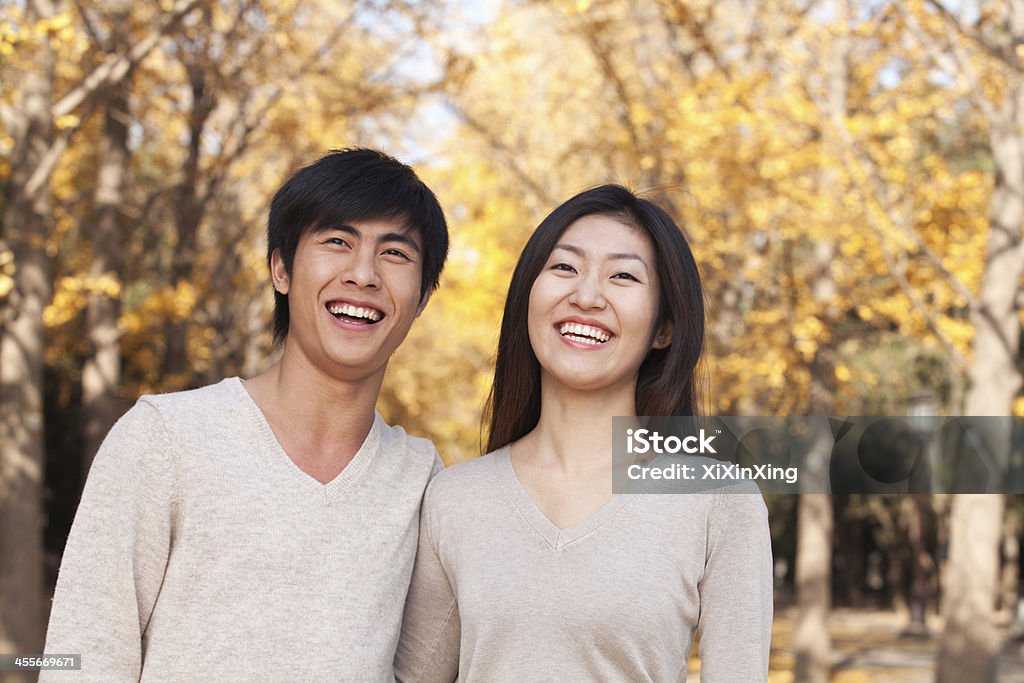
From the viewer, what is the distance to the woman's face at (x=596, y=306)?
2.40m

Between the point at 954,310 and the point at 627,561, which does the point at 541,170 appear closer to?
the point at 954,310

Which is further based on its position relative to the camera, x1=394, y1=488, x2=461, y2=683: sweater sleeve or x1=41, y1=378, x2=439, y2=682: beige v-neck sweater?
x1=394, y1=488, x2=461, y2=683: sweater sleeve

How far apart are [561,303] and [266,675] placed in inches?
39.2

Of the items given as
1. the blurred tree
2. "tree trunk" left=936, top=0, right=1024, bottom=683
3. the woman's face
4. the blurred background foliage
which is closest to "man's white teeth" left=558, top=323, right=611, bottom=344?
the woman's face

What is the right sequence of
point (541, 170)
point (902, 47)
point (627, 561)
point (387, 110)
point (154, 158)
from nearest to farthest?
1. point (627, 561)
2. point (902, 47)
3. point (387, 110)
4. point (541, 170)
5. point (154, 158)

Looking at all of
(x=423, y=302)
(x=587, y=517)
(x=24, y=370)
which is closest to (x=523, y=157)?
(x=24, y=370)

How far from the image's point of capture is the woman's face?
2404 millimetres

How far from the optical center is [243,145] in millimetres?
11078

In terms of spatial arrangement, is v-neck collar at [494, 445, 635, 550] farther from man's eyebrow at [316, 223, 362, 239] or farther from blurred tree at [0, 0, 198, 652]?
blurred tree at [0, 0, 198, 652]

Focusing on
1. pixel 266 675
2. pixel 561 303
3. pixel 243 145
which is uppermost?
pixel 243 145

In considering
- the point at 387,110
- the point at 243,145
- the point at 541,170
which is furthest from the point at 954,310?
the point at 243,145

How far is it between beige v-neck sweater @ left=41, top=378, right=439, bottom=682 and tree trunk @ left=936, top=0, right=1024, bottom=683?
19.3 ft

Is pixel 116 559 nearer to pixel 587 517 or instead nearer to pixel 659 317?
pixel 587 517

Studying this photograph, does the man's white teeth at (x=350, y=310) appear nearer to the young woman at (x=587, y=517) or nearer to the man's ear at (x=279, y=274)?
the man's ear at (x=279, y=274)
